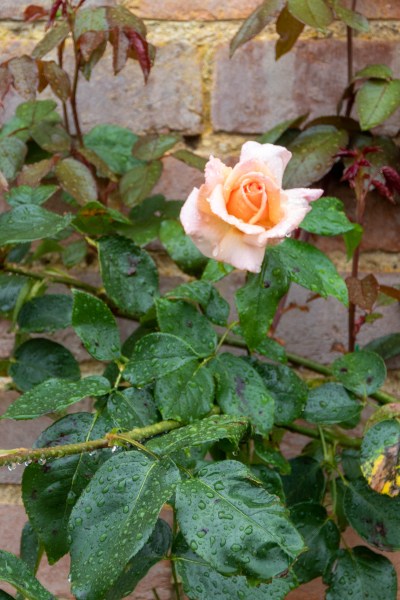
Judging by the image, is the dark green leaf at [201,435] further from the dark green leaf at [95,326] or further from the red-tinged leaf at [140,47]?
the red-tinged leaf at [140,47]

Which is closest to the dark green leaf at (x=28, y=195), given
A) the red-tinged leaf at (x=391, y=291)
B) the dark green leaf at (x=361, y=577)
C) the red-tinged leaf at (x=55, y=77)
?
the red-tinged leaf at (x=55, y=77)

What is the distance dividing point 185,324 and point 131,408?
0.43 feet

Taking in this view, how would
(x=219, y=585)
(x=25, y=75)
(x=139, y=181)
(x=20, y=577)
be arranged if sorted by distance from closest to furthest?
(x=20, y=577) < (x=219, y=585) < (x=25, y=75) < (x=139, y=181)

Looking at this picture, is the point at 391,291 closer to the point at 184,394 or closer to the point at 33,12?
the point at 184,394

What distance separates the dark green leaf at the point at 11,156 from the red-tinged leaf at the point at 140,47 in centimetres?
21

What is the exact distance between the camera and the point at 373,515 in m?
0.91

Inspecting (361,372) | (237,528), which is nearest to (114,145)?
(361,372)

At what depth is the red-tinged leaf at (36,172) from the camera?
1.08 m

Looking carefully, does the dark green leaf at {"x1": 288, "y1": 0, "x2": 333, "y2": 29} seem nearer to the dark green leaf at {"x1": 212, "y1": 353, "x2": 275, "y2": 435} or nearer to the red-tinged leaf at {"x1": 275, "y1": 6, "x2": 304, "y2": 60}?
the red-tinged leaf at {"x1": 275, "y1": 6, "x2": 304, "y2": 60}

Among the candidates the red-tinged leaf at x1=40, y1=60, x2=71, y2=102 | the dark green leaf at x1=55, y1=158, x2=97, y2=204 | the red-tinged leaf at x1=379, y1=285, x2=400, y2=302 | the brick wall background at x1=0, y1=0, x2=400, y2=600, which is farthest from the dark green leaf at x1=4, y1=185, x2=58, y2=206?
the red-tinged leaf at x1=379, y1=285, x2=400, y2=302

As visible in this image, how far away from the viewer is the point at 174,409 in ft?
2.59

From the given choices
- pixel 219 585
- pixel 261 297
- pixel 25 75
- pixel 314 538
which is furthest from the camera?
pixel 25 75

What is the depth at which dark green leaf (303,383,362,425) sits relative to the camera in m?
0.92

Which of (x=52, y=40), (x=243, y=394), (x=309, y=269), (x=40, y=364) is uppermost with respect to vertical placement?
(x=52, y=40)
